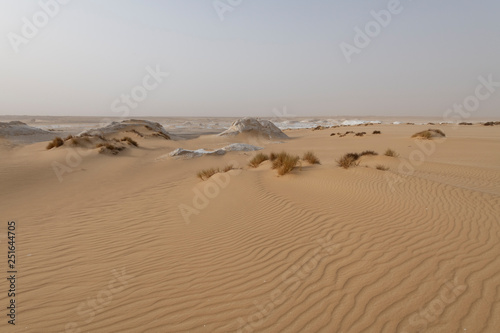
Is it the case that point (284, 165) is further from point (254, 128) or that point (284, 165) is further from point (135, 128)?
point (135, 128)

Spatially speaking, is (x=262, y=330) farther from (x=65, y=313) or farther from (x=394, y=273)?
(x=65, y=313)

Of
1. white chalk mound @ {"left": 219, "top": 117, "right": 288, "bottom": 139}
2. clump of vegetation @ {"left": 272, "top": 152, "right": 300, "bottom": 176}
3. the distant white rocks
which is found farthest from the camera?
white chalk mound @ {"left": 219, "top": 117, "right": 288, "bottom": 139}

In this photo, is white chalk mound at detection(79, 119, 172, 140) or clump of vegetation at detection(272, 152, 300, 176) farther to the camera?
white chalk mound at detection(79, 119, 172, 140)

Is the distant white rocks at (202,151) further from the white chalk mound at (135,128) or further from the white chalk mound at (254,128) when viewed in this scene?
the white chalk mound at (135,128)

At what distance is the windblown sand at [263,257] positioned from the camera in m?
2.76

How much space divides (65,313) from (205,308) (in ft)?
4.88

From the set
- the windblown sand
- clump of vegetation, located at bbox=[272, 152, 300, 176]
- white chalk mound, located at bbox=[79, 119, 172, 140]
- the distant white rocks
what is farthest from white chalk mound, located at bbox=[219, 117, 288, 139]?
the windblown sand

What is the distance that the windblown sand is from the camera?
2.76 m

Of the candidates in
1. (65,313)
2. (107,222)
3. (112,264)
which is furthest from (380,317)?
(107,222)

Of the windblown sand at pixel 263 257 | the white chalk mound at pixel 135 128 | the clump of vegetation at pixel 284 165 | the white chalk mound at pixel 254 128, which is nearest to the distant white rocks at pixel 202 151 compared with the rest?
the windblown sand at pixel 263 257

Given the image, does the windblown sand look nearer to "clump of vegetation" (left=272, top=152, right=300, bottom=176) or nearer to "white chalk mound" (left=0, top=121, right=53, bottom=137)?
"clump of vegetation" (left=272, top=152, right=300, bottom=176)

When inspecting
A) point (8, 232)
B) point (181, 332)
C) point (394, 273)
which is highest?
point (394, 273)

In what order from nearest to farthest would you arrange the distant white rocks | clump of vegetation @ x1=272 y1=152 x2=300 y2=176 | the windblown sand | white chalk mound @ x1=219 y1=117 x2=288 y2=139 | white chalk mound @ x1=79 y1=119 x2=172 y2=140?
the windblown sand
clump of vegetation @ x1=272 y1=152 x2=300 y2=176
the distant white rocks
white chalk mound @ x1=79 y1=119 x2=172 y2=140
white chalk mound @ x1=219 y1=117 x2=288 y2=139

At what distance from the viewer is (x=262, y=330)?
8.48ft
